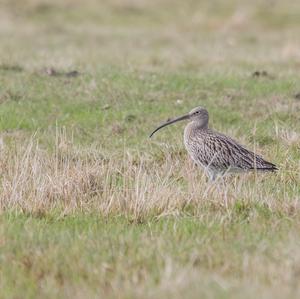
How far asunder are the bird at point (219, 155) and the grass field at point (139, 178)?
18 cm

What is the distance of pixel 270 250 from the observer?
6.37m

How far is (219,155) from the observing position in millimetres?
9430

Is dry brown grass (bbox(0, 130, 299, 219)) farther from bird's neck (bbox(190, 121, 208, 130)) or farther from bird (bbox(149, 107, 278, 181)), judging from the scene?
bird's neck (bbox(190, 121, 208, 130))

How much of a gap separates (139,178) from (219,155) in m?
1.15

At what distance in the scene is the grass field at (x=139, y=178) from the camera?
601 cm

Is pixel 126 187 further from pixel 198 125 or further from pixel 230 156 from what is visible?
pixel 198 125

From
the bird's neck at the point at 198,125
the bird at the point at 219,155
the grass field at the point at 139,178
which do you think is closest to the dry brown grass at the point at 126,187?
the grass field at the point at 139,178

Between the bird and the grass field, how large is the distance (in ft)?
0.58

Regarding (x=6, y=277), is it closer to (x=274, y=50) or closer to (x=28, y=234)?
(x=28, y=234)

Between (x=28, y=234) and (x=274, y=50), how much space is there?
15.9m

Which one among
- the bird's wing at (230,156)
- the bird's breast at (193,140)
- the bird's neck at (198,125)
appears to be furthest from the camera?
the bird's neck at (198,125)

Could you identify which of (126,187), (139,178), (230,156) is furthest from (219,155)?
(126,187)

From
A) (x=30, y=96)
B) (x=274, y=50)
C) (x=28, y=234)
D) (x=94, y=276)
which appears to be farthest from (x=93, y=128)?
(x=274, y=50)

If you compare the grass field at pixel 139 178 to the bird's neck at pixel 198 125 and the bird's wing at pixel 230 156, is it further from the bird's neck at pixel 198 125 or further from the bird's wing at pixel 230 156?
the bird's neck at pixel 198 125
